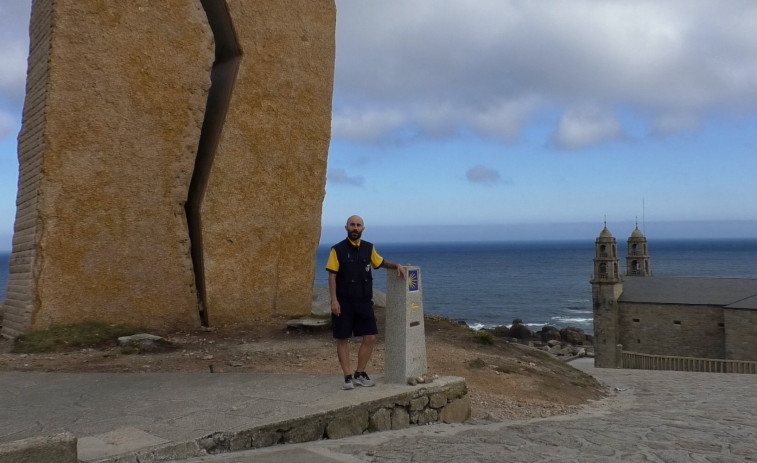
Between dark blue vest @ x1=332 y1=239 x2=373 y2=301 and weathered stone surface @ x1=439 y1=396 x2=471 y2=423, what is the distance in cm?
146

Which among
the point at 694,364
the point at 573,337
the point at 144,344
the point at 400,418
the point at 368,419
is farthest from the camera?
the point at 573,337

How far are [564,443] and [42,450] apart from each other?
155 inches

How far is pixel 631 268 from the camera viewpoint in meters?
49.3

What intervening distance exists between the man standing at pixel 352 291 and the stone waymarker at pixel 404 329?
0.58 feet

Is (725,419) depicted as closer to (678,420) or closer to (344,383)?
(678,420)

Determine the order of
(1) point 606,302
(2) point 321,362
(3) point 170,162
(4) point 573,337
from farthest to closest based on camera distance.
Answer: (4) point 573,337 → (1) point 606,302 → (3) point 170,162 → (2) point 321,362

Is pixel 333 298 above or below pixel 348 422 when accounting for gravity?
above

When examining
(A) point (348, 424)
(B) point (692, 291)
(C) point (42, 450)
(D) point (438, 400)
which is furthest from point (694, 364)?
(C) point (42, 450)

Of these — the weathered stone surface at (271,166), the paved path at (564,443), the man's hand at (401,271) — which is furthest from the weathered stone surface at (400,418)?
the weathered stone surface at (271,166)

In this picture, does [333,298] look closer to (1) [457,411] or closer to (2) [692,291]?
(1) [457,411]

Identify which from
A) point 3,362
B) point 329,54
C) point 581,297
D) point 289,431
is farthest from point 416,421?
point 581,297

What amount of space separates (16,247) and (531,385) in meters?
8.70

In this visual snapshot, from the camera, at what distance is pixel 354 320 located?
5.91 metres

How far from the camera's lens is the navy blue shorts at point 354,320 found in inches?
229
